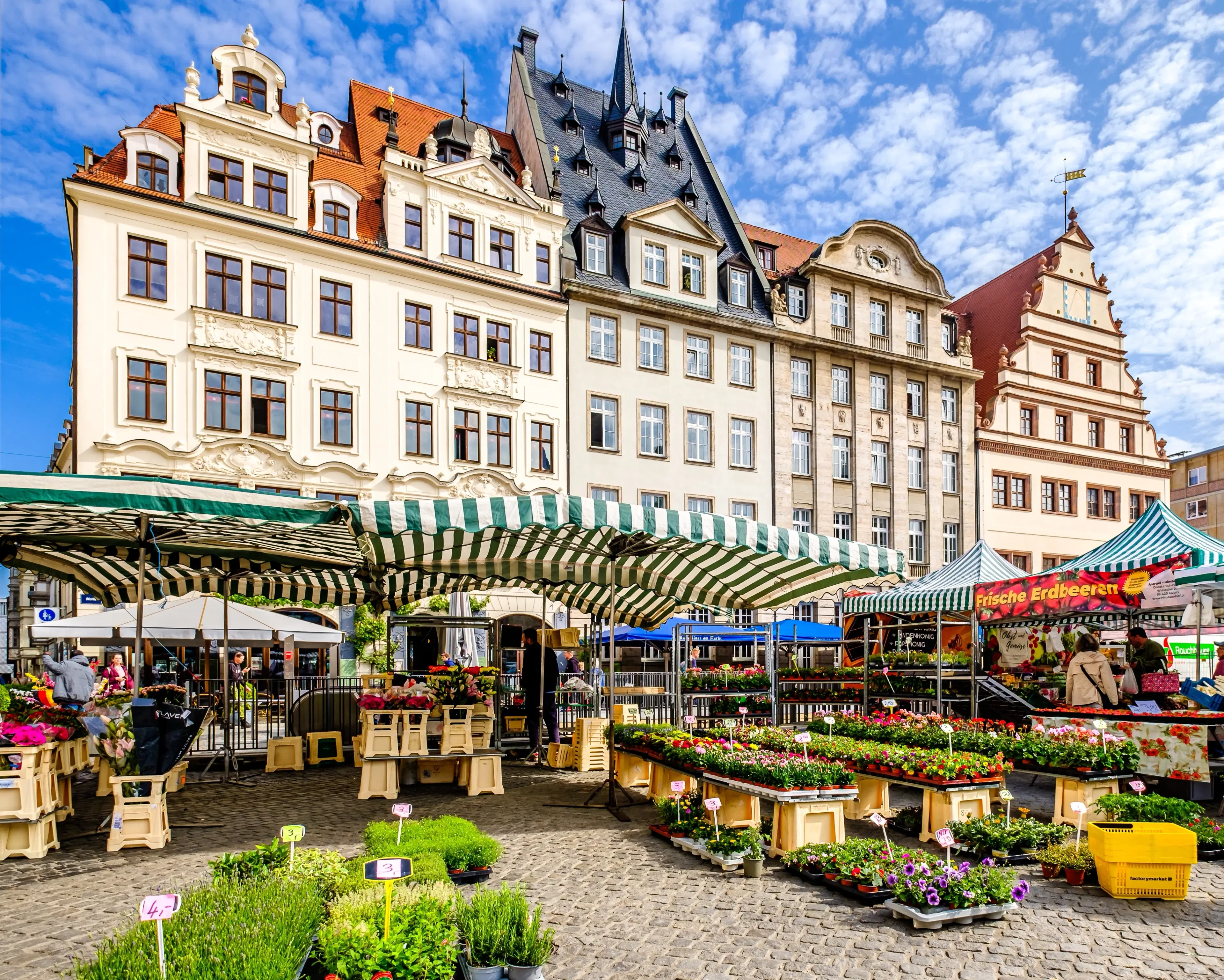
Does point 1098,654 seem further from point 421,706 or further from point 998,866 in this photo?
point 421,706

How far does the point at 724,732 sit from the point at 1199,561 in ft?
22.4

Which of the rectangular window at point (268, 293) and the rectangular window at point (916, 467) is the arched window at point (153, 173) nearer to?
the rectangular window at point (268, 293)

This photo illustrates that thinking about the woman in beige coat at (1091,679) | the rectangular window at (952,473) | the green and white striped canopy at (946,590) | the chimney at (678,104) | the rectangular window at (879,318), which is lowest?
the woman in beige coat at (1091,679)

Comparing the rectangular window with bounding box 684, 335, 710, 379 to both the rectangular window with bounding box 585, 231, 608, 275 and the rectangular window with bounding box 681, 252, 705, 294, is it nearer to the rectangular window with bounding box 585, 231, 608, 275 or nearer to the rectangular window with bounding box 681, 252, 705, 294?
the rectangular window with bounding box 681, 252, 705, 294

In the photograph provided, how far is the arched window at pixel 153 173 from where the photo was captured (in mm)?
22172

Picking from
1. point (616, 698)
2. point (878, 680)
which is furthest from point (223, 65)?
point (878, 680)

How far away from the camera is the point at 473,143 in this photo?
28297 mm

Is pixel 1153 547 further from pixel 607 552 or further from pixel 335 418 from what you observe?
pixel 335 418

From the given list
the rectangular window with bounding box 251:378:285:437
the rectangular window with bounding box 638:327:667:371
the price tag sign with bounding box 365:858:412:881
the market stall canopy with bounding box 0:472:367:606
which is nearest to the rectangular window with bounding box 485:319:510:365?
the rectangular window with bounding box 638:327:667:371

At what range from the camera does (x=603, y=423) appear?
29219mm

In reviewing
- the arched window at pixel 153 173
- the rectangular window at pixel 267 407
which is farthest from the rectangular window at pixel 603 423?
the arched window at pixel 153 173

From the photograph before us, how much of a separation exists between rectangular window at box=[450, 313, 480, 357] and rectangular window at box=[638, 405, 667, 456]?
19.2ft

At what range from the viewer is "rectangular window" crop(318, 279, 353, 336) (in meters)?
24.6

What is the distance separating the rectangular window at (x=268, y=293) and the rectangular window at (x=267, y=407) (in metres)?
1.65
